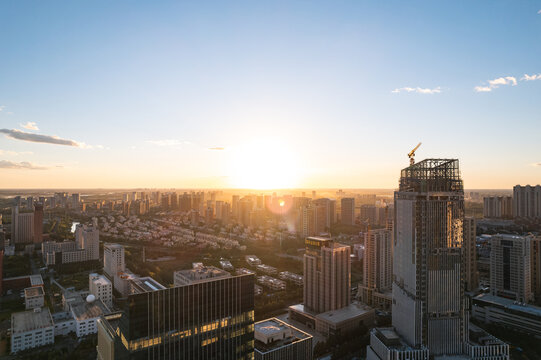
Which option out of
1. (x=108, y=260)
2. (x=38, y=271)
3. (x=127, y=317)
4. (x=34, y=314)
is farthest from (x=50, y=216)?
(x=127, y=317)

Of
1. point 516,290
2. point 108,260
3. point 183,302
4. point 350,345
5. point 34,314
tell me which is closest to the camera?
point 183,302

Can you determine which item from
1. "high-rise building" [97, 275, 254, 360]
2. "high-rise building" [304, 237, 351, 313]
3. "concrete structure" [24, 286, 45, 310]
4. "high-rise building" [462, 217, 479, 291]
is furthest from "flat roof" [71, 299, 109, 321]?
"high-rise building" [462, 217, 479, 291]

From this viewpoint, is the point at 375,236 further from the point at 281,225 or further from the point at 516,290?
the point at 281,225

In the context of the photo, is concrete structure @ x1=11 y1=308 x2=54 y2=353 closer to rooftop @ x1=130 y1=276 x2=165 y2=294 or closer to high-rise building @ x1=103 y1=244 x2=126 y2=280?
rooftop @ x1=130 y1=276 x2=165 y2=294

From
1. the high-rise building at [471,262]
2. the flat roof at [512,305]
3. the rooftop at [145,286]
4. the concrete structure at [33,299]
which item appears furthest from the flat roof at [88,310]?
the high-rise building at [471,262]

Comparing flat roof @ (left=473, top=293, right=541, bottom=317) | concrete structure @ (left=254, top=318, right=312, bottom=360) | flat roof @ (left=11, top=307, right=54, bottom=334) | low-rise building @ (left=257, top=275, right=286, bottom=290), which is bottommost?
low-rise building @ (left=257, top=275, right=286, bottom=290)

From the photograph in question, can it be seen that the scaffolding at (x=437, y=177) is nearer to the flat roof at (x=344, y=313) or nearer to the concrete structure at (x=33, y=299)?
the flat roof at (x=344, y=313)

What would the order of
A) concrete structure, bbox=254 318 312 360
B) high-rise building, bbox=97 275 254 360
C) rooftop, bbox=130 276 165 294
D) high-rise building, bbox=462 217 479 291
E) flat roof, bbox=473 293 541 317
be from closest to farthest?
high-rise building, bbox=97 275 254 360 < concrete structure, bbox=254 318 312 360 < flat roof, bbox=473 293 541 317 < rooftop, bbox=130 276 165 294 < high-rise building, bbox=462 217 479 291
